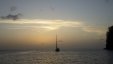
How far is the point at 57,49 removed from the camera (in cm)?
19788

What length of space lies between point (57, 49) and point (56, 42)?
6266 millimetres

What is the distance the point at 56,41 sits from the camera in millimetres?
195375

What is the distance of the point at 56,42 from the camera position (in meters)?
196

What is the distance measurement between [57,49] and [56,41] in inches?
280

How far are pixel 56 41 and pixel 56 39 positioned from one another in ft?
8.54

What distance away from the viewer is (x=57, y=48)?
19900 centimetres

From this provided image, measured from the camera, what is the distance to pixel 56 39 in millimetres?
193375

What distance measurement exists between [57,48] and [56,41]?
6.95 meters

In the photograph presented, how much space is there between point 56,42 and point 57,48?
613cm

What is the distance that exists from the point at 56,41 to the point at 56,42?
85 centimetres

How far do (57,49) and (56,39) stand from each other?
31.0 feet

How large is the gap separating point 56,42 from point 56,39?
11.0ft
